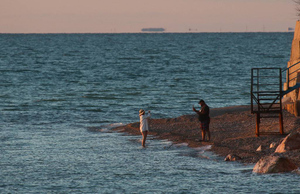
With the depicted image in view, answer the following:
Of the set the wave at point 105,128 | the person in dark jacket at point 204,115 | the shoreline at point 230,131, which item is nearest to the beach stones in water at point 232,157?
Result: the shoreline at point 230,131

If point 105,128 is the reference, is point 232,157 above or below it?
above

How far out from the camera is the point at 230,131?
25234 mm

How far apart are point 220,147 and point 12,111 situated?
19061 mm

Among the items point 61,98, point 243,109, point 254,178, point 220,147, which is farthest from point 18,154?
point 61,98

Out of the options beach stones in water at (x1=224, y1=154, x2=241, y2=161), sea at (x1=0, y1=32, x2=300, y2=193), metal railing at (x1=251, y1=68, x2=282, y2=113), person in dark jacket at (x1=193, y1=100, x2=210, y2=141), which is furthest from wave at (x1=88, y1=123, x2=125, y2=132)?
beach stones in water at (x1=224, y1=154, x2=241, y2=161)

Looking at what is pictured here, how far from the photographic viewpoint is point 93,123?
1224 inches

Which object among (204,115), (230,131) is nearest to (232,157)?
(204,115)

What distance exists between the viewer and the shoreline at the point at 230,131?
20000mm

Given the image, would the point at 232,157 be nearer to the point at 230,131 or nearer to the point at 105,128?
the point at 230,131

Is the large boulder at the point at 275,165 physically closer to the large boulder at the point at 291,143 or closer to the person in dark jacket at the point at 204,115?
the large boulder at the point at 291,143

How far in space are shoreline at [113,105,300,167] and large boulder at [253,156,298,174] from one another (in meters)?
0.77

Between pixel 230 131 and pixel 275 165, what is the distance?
8856 millimetres

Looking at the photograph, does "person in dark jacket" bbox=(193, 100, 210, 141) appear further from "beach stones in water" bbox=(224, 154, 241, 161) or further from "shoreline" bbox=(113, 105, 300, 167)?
"beach stones in water" bbox=(224, 154, 241, 161)

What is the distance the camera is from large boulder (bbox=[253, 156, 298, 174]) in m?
16.4
